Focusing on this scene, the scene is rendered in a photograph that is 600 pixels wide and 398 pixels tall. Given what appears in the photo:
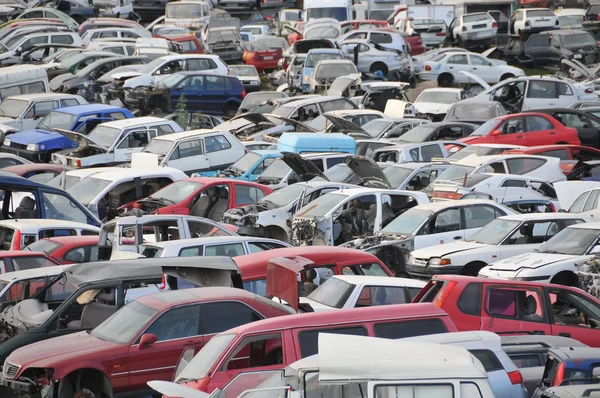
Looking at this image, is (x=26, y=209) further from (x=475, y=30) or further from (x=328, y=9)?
(x=328, y=9)

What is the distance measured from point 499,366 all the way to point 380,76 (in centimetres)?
2691

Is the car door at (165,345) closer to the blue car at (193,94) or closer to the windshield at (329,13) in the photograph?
the blue car at (193,94)

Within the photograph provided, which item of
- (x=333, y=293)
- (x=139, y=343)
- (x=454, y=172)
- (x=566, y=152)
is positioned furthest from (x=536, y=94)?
(x=139, y=343)

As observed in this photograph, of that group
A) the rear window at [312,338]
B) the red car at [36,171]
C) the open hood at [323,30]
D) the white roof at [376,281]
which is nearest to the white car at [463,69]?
the open hood at [323,30]

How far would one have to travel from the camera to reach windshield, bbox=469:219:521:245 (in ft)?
53.2

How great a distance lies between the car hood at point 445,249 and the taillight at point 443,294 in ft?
11.2

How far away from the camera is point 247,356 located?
956 cm

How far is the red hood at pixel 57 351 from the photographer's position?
10.3 meters

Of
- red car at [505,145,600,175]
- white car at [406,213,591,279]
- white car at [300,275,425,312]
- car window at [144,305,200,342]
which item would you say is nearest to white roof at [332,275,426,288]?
white car at [300,275,425,312]

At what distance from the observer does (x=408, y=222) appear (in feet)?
56.0

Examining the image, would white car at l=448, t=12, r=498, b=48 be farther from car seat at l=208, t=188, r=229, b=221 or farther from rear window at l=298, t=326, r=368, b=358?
rear window at l=298, t=326, r=368, b=358

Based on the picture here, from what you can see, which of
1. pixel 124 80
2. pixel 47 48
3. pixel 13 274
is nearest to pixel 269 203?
pixel 13 274

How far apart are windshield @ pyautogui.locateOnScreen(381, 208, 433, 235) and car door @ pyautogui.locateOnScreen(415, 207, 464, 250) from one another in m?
0.11

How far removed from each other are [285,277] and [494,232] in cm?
522
